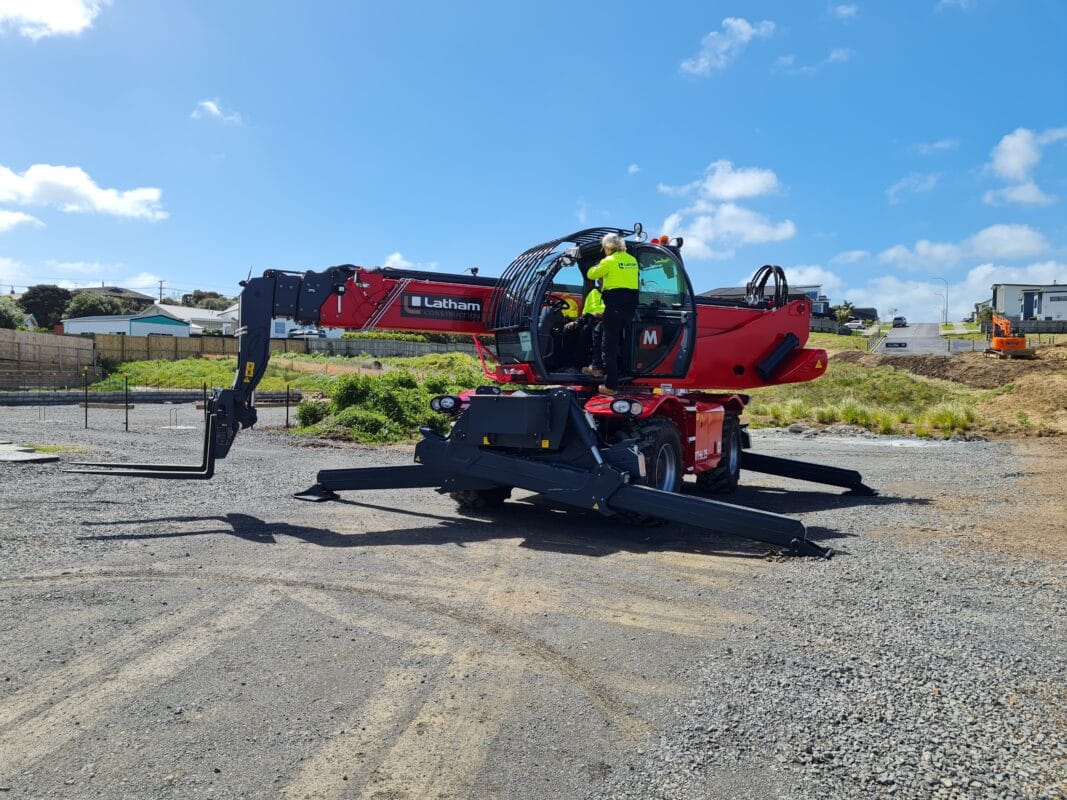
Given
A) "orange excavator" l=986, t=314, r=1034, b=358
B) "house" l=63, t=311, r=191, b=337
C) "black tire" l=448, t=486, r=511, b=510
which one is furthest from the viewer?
"house" l=63, t=311, r=191, b=337

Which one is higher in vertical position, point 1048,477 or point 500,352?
point 500,352

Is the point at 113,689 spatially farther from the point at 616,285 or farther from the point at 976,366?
the point at 976,366

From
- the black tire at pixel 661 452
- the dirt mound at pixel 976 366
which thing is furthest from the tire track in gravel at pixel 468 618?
the dirt mound at pixel 976 366

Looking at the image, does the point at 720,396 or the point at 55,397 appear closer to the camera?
the point at 720,396

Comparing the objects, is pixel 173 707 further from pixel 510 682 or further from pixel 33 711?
pixel 510 682

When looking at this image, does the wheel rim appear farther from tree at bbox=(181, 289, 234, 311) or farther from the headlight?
tree at bbox=(181, 289, 234, 311)

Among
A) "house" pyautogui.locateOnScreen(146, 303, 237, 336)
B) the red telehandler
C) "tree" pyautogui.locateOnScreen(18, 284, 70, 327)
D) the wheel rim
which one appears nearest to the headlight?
the red telehandler

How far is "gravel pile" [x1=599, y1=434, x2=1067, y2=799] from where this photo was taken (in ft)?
11.8

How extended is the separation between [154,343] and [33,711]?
5112 centimetres

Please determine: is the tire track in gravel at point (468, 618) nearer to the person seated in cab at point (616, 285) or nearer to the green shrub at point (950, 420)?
the person seated in cab at point (616, 285)

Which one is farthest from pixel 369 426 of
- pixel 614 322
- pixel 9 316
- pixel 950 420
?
pixel 9 316

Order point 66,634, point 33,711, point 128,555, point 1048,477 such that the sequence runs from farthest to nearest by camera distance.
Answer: point 1048,477 → point 128,555 → point 66,634 → point 33,711

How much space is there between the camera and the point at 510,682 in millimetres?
4691

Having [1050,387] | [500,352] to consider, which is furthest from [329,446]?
[1050,387]
